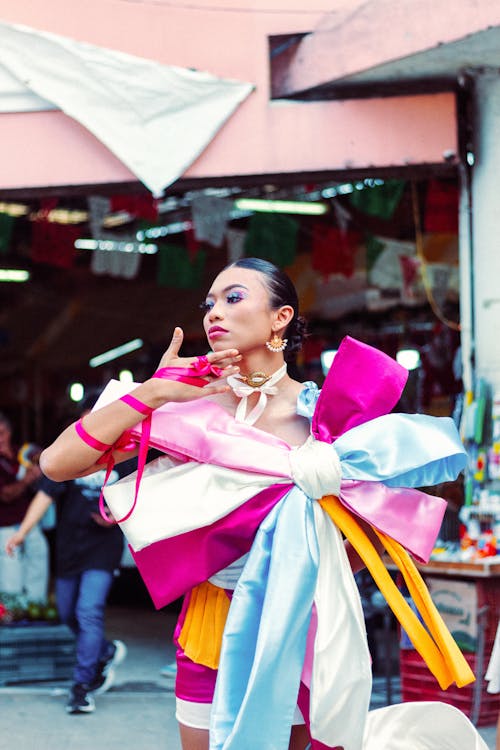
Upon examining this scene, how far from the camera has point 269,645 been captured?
2.60m

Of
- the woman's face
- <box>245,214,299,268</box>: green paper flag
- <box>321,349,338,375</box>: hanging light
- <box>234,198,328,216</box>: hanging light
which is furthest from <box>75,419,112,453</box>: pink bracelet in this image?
<box>234,198,328,216</box>: hanging light

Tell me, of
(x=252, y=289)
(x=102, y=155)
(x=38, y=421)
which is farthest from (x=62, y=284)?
(x=252, y=289)

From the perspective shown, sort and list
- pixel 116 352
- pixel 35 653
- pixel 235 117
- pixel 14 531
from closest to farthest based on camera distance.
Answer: pixel 235 117
pixel 35 653
pixel 14 531
pixel 116 352

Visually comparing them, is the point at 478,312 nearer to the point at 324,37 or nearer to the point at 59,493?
the point at 324,37

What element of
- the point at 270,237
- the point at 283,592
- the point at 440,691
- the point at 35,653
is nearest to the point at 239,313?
the point at 283,592

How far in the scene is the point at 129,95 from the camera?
6.08 m

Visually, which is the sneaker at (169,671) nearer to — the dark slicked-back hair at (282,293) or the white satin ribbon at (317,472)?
the dark slicked-back hair at (282,293)

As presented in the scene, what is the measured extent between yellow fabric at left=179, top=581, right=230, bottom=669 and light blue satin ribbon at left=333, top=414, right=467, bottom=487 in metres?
0.49

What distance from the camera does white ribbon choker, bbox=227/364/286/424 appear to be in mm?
2910

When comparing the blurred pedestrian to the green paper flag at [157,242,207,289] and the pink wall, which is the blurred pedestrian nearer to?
the pink wall

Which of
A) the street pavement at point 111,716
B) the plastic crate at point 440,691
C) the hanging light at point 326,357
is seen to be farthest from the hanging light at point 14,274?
the plastic crate at point 440,691

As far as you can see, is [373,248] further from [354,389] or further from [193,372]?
[193,372]

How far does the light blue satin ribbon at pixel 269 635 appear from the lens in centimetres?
258

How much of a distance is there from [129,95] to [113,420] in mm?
3870
